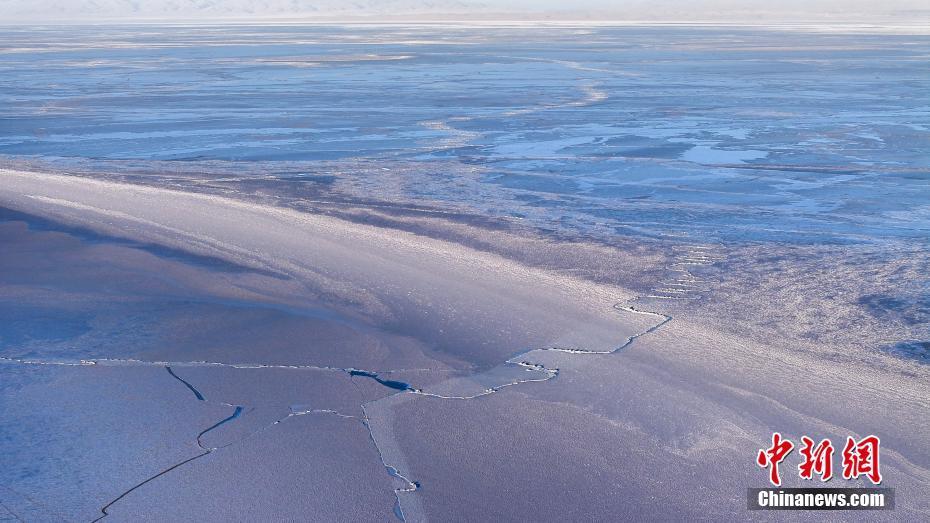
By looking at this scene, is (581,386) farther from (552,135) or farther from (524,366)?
(552,135)

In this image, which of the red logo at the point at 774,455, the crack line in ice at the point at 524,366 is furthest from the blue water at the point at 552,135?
the red logo at the point at 774,455

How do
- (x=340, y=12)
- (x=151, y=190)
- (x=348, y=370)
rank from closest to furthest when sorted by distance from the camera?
(x=348, y=370), (x=151, y=190), (x=340, y=12)

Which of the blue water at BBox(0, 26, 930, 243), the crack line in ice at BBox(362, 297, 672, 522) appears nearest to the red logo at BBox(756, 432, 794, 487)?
the crack line in ice at BBox(362, 297, 672, 522)

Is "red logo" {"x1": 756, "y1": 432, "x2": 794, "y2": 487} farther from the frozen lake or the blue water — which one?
the blue water

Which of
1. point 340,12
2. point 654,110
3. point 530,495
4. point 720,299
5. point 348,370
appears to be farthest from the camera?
point 340,12

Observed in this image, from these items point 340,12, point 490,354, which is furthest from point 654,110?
point 340,12

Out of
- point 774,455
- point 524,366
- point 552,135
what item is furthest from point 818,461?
point 552,135

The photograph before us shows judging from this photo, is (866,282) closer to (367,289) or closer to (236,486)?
(367,289)

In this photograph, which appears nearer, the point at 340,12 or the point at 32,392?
the point at 32,392
